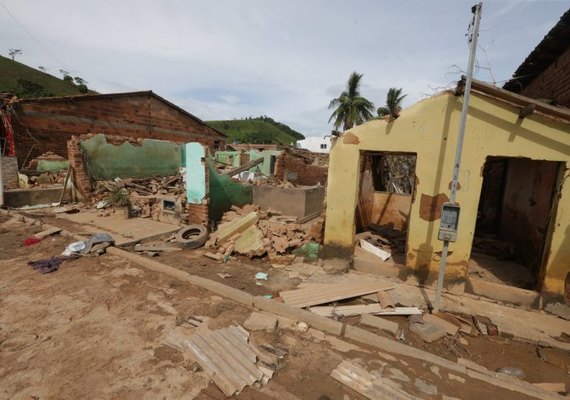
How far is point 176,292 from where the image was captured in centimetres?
526

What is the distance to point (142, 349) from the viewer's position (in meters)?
3.69

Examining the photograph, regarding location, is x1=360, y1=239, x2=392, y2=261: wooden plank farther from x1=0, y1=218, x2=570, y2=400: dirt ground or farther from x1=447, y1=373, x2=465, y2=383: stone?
x1=447, y1=373, x2=465, y2=383: stone

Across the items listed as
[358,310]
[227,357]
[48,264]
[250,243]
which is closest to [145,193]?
[48,264]

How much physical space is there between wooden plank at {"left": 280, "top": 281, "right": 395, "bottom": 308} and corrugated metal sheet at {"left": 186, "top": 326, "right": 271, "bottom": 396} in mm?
1179

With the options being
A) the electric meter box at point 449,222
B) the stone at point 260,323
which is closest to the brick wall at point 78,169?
the stone at point 260,323

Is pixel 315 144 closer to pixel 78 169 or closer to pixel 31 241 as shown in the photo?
pixel 78 169

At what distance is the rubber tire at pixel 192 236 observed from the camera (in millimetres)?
7570

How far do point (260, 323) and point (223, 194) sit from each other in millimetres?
5718

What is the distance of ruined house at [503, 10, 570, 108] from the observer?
5.37 metres

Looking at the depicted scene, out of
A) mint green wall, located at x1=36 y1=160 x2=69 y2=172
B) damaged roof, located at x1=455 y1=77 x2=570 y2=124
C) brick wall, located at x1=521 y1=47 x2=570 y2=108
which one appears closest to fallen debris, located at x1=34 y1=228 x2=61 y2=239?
mint green wall, located at x1=36 y1=160 x2=69 y2=172

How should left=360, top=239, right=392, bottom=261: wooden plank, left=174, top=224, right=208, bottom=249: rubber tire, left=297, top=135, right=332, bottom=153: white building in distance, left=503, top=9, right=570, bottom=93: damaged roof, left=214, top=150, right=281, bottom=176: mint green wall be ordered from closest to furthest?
left=503, top=9, right=570, bottom=93: damaged roof → left=360, top=239, right=392, bottom=261: wooden plank → left=174, top=224, right=208, bottom=249: rubber tire → left=214, top=150, right=281, bottom=176: mint green wall → left=297, top=135, right=332, bottom=153: white building in distance

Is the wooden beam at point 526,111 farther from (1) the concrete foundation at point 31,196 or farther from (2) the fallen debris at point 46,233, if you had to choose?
(1) the concrete foundation at point 31,196

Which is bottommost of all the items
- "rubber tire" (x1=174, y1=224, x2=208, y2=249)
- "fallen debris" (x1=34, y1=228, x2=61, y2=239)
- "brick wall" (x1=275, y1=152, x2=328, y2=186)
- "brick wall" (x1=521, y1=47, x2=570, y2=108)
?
"fallen debris" (x1=34, y1=228, x2=61, y2=239)

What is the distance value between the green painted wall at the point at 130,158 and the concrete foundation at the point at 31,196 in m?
1.70
